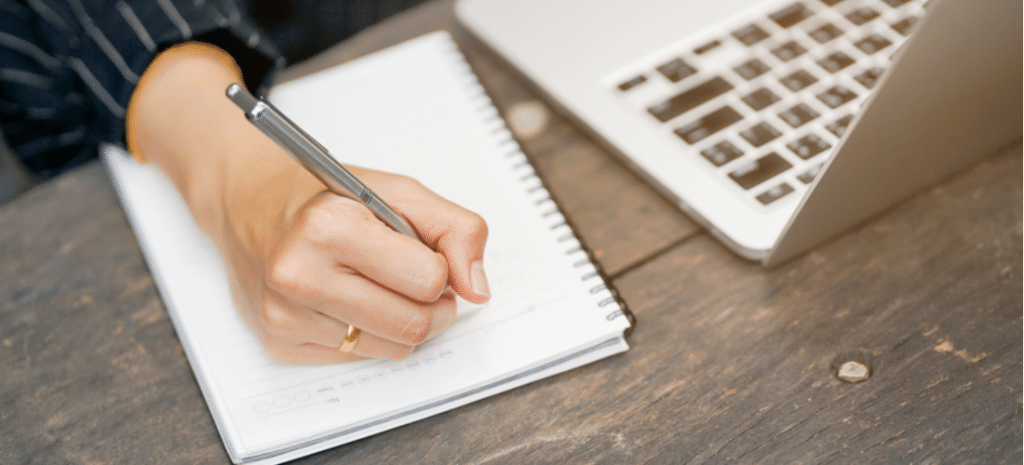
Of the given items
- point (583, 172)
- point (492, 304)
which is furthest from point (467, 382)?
point (583, 172)

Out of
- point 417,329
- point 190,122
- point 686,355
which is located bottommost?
point 686,355

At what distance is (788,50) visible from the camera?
0.47 meters

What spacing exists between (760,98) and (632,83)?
9 cm

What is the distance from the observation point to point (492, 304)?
A: 14.7 inches

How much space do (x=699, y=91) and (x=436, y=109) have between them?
20cm

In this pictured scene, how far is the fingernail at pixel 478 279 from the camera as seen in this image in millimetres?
324

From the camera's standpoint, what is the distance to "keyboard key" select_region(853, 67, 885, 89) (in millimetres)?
444

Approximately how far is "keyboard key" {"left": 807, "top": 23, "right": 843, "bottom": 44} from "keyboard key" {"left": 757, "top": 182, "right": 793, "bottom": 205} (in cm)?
15

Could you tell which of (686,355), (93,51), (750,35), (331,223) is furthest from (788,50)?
(93,51)

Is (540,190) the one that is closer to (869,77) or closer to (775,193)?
(775,193)

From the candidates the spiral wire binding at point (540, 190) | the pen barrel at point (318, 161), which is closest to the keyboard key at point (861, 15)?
the spiral wire binding at point (540, 190)

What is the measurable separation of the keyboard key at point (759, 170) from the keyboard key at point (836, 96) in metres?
0.06

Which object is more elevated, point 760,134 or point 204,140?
point 204,140

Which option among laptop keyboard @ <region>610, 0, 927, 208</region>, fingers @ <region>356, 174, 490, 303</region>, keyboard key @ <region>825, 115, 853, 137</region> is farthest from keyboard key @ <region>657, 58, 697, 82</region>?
fingers @ <region>356, 174, 490, 303</region>
